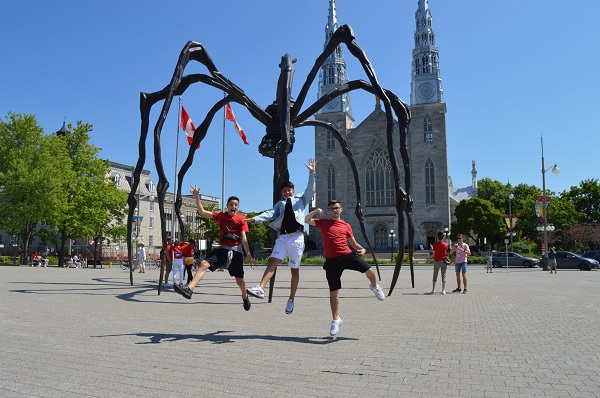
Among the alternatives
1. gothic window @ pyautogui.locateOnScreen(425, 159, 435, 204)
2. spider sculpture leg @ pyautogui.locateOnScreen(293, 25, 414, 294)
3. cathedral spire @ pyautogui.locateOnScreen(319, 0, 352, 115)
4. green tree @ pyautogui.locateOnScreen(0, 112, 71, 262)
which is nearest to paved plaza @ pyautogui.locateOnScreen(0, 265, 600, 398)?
spider sculpture leg @ pyautogui.locateOnScreen(293, 25, 414, 294)

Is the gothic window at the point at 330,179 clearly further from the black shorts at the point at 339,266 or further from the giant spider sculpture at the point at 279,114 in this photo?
the black shorts at the point at 339,266

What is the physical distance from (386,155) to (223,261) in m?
63.9

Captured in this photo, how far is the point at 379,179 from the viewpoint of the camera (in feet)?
229

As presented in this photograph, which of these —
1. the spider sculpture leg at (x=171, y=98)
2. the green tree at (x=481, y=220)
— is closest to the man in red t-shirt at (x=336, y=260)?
the spider sculpture leg at (x=171, y=98)

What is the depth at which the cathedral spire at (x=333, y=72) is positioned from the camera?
70.2 meters

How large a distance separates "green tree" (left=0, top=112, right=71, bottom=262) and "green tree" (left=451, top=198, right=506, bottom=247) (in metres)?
51.7

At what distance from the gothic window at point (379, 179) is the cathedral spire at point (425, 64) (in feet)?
28.4

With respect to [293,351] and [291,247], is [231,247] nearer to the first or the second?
[291,247]

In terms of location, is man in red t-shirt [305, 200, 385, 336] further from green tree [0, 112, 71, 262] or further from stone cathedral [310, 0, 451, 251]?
stone cathedral [310, 0, 451, 251]

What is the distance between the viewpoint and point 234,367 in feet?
15.9

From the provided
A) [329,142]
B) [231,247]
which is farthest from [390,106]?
[329,142]

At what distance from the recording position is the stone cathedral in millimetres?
65875

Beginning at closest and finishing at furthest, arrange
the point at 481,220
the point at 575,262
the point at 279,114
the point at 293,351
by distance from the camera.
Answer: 1. the point at 293,351
2. the point at 279,114
3. the point at 575,262
4. the point at 481,220

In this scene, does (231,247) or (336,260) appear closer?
(336,260)
